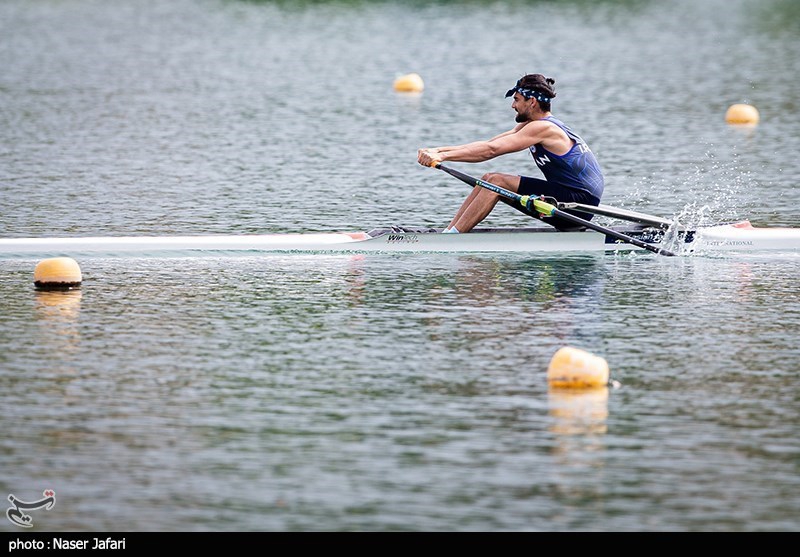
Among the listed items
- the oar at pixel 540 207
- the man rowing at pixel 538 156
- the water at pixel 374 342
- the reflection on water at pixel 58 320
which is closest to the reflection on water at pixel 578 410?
the water at pixel 374 342

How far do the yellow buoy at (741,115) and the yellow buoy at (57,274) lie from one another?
14721mm

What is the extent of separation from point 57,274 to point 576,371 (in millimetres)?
4973

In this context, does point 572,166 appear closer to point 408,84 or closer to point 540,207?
point 540,207

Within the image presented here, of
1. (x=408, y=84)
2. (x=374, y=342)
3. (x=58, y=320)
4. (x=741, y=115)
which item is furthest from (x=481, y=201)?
(x=408, y=84)

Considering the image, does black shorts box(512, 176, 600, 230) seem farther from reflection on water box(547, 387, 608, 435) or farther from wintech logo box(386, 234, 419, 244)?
reflection on water box(547, 387, 608, 435)

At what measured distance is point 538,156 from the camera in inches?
573

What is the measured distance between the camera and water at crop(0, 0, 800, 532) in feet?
25.9

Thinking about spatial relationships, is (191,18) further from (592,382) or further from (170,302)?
(592,382)

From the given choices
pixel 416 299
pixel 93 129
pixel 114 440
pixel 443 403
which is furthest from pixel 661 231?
pixel 93 129

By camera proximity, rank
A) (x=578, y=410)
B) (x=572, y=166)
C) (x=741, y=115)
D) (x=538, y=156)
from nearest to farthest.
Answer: (x=578, y=410) < (x=572, y=166) < (x=538, y=156) < (x=741, y=115)

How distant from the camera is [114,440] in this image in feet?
28.5

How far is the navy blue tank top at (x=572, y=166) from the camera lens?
47.4 feet

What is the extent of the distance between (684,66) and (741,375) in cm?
2439

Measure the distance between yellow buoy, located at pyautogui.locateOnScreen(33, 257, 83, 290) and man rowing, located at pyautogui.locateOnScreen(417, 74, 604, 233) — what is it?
3189 millimetres
